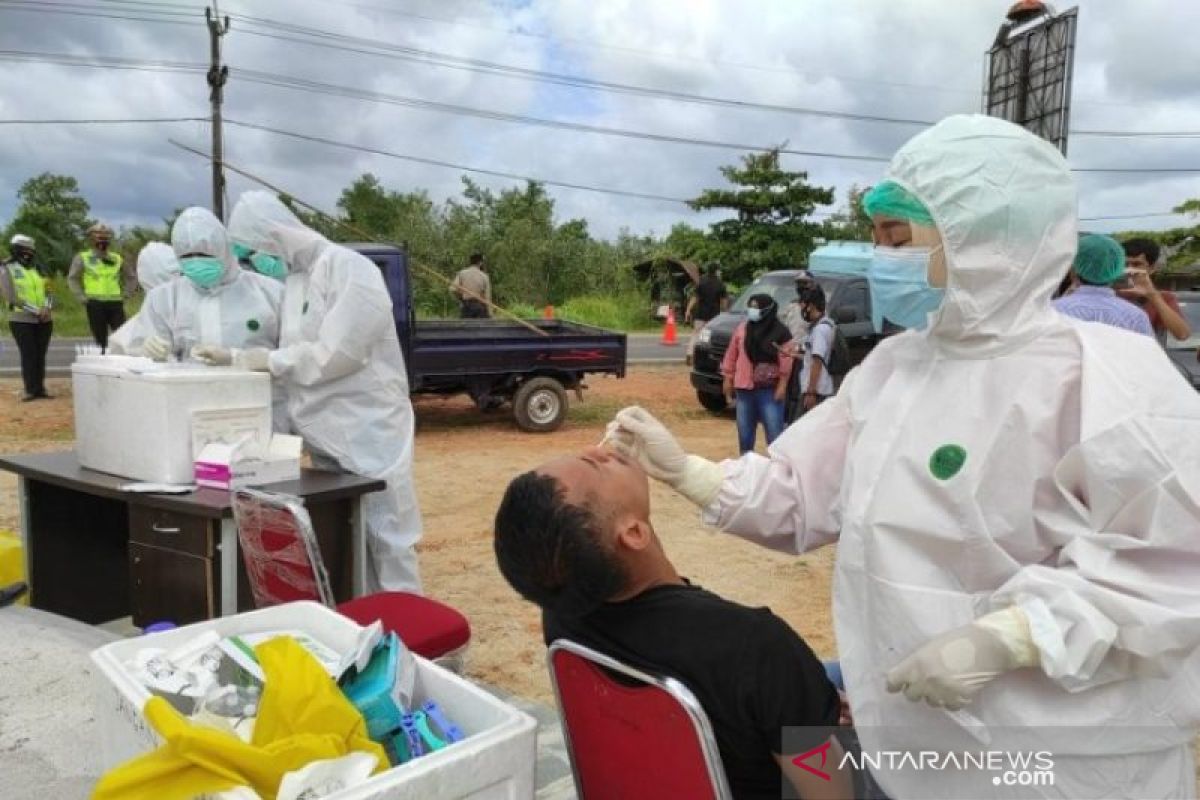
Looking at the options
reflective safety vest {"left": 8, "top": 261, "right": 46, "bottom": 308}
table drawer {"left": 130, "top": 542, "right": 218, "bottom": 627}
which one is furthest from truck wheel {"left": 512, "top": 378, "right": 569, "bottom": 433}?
table drawer {"left": 130, "top": 542, "right": 218, "bottom": 627}

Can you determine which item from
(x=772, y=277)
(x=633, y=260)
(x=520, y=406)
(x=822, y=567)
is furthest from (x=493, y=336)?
(x=633, y=260)

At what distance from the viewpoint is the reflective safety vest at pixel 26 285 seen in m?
9.28

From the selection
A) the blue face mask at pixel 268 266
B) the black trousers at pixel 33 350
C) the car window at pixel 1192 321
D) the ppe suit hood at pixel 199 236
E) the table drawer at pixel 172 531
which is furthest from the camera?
the black trousers at pixel 33 350

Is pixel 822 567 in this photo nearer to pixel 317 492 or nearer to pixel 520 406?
pixel 317 492

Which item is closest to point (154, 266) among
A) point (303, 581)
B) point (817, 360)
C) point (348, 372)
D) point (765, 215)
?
point (348, 372)

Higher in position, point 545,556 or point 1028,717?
point 545,556

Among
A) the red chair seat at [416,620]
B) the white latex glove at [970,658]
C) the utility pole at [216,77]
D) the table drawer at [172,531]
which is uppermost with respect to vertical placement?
the utility pole at [216,77]

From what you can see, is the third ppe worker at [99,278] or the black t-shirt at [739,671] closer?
the black t-shirt at [739,671]

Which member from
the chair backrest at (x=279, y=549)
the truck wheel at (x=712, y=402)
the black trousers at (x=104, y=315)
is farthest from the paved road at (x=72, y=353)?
the chair backrest at (x=279, y=549)

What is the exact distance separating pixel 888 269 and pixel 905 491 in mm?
451

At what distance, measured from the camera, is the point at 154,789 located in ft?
4.14

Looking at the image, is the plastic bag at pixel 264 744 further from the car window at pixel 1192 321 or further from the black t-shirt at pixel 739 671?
the car window at pixel 1192 321

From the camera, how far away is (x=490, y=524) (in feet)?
20.0

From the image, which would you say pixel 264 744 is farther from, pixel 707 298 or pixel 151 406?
pixel 707 298
